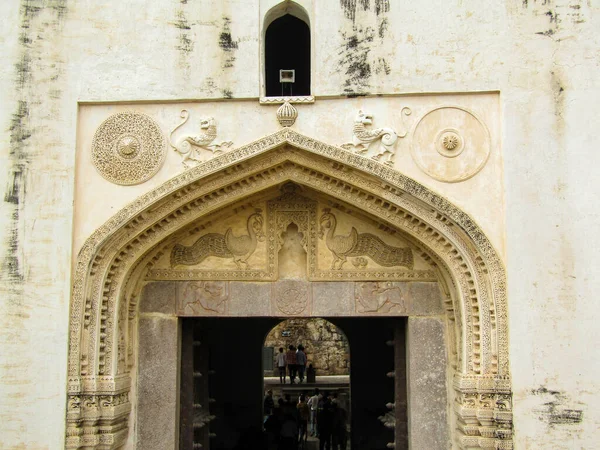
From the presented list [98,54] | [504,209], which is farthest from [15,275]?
[504,209]

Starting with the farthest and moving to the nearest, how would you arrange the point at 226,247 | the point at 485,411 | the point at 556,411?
1. the point at 226,247
2. the point at 485,411
3. the point at 556,411

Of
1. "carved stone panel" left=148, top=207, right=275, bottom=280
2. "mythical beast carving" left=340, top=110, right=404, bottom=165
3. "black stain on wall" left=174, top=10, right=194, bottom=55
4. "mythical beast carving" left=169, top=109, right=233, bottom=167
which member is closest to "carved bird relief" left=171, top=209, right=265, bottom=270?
"carved stone panel" left=148, top=207, right=275, bottom=280

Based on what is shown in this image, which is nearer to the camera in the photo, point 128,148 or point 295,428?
point 128,148

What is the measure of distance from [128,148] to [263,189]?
1.10 m

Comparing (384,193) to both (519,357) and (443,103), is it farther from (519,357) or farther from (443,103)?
(519,357)

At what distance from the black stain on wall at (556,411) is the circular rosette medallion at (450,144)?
1.72 m

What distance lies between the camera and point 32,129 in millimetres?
5586

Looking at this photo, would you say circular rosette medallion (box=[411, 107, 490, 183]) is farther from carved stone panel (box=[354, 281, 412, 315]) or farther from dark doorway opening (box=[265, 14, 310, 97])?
dark doorway opening (box=[265, 14, 310, 97])

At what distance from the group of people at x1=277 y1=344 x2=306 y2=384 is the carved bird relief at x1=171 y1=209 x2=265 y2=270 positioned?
31.8ft

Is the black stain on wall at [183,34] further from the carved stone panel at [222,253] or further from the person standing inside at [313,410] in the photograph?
the person standing inside at [313,410]

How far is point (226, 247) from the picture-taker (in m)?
5.99

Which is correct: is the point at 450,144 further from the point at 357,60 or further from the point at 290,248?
the point at 290,248

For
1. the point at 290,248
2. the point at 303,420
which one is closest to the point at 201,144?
the point at 290,248

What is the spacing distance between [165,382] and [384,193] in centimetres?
237
